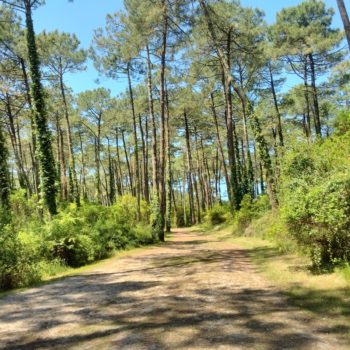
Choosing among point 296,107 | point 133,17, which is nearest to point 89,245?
point 133,17

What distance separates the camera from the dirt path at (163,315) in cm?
474

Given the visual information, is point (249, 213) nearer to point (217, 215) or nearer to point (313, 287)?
point (217, 215)

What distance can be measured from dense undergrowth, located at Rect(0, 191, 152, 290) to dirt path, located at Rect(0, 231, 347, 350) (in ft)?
3.28

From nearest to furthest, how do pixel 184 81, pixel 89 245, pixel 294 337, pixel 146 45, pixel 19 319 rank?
pixel 294 337 → pixel 19 319 → pixel 89 245 → pixel 146 45 → pixel 184 81

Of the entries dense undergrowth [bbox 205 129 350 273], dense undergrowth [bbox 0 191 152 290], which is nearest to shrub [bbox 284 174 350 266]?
dense undergrowth [bbox 205 129 350 273]

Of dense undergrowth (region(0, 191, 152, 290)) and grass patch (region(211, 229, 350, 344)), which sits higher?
dense undergrowth (region(0, 191, 152, 290))

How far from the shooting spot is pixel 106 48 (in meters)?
26.0

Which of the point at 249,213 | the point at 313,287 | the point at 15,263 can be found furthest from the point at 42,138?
the point at 313,287

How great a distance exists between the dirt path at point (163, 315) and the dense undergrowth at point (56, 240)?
100 centimetres

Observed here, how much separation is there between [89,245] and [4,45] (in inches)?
651

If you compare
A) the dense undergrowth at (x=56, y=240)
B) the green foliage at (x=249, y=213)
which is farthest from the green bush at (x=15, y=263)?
the green foliage at (x=249, y=213)

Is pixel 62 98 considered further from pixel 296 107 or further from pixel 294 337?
pixel 294 337

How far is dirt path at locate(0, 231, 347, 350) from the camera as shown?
474 cm

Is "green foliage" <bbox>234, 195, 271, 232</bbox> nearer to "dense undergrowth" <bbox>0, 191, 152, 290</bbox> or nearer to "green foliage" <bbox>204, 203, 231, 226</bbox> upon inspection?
"dense undergrowth" <bbox>0, 191, 152, 290</bbox>
